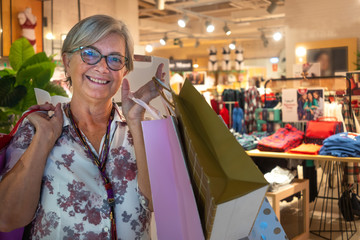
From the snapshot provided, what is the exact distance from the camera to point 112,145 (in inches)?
56.4

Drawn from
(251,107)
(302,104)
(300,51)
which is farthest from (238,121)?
(300,51)

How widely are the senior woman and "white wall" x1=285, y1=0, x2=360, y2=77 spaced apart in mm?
10036

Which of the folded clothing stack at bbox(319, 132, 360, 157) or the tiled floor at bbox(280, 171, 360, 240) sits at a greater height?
the folded clothing stack at bbox(319, 132, 360, 157)

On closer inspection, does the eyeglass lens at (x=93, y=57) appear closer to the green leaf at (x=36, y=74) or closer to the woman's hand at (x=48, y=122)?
the woman's hand at (x=48, y=122)

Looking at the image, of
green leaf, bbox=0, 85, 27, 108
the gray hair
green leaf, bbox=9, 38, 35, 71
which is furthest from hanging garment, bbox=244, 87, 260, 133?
the gray hair

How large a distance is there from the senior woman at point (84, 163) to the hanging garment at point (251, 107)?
560 centimetres

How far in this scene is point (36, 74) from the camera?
3252mm

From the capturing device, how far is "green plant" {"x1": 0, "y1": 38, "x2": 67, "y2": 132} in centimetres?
309

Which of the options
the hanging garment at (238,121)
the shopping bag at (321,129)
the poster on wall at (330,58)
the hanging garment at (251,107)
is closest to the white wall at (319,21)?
the poster on wall at (330,58)

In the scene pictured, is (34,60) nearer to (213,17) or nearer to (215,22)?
(213,17)

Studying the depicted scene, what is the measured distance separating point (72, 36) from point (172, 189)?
718 mm

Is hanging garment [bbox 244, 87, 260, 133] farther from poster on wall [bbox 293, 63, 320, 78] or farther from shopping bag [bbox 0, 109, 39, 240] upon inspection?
shopping bag [bbox 0, 109, 39, 240]

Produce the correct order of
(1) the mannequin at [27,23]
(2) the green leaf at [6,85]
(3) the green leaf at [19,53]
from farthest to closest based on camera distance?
(1) the mannequin at [27,23] < (3) the green leaf at [19,53] < (2) the green leaf at [6,85]

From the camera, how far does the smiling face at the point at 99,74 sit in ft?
4.40
